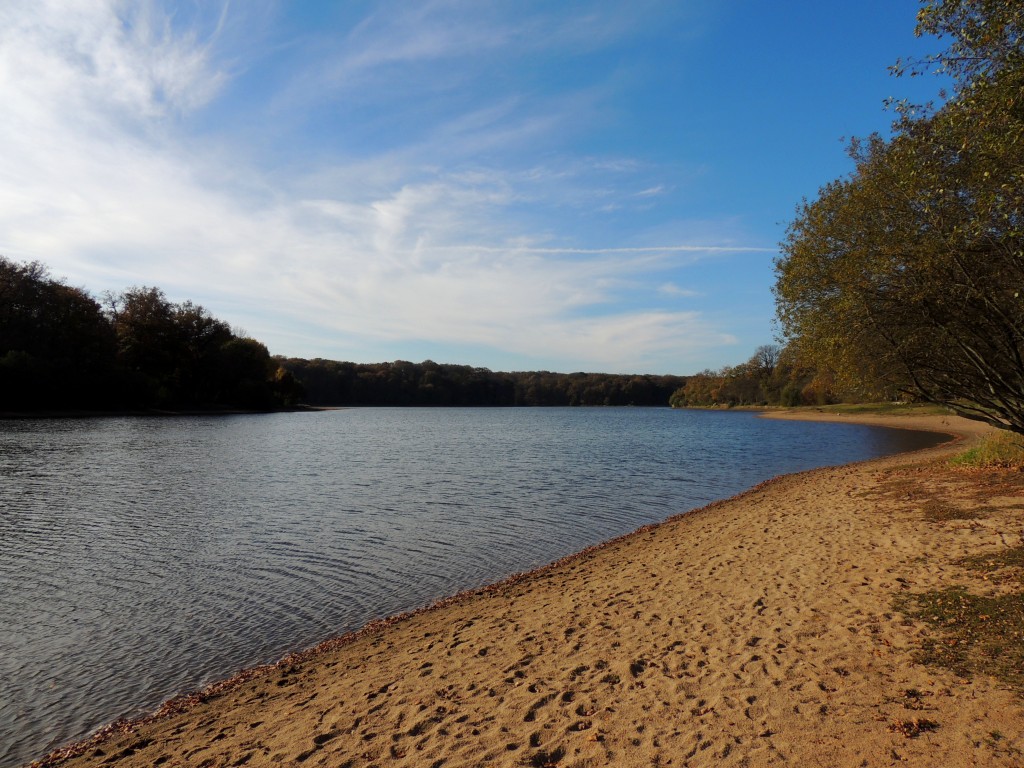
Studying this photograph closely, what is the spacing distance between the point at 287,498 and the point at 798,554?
19.5 metres

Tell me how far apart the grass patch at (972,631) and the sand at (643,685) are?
0.24m

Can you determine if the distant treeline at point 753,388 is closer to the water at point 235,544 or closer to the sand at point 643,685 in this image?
the water at point 235,544

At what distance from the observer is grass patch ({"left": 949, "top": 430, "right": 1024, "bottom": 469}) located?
19.6m

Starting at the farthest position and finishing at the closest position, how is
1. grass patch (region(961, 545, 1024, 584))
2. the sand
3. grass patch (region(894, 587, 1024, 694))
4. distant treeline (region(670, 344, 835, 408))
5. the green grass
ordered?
distant treeline (region(670, 344, 835, 408)) → the green grass → grass patch (region(961, 545, 1024, 584)) → grass patch (region(894, 587, 1024, 694)) → the sand

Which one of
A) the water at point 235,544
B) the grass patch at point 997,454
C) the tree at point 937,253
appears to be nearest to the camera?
the tree at point 937,253

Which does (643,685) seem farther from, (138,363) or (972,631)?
(138,363)

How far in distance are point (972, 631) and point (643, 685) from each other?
4.37 m

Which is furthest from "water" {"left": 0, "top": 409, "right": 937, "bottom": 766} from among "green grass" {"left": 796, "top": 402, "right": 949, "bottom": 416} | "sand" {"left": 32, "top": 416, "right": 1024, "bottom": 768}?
"green grass" {"left": 796, "top": 402, "right": 949, "bottom": 416}

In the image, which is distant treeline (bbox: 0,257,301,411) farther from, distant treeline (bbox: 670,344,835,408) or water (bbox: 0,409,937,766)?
distant treeline (bbox: 670,344,835,408)

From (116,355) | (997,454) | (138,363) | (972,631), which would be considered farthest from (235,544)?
(138,363)

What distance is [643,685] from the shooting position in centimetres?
701

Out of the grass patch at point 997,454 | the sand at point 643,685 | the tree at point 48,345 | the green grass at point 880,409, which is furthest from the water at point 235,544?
the green grass at point 880,409

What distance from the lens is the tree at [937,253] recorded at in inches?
304

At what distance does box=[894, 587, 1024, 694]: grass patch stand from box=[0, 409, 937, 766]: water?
336 inches
